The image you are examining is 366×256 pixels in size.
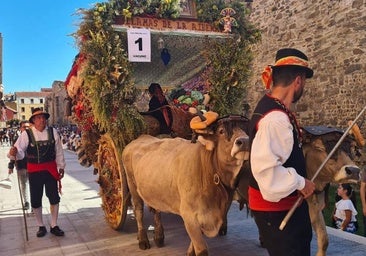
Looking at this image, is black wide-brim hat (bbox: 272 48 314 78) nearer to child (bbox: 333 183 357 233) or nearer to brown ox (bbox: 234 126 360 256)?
brown ox (bbox: 234 126 360 256)

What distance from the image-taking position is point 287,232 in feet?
8.30

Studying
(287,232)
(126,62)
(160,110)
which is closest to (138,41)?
(126,62)

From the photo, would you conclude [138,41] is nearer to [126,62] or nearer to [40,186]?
[126,62]

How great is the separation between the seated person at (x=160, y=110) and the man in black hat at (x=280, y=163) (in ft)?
11.6

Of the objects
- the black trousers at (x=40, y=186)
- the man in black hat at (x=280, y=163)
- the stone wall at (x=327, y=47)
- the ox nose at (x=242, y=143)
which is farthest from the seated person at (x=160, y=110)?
the stone wall at (x=327, y=47)

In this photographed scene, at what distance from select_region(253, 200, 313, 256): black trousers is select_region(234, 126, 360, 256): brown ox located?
3.67ft

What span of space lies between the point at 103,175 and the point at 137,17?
259cm

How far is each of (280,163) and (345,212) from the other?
16.3 feet

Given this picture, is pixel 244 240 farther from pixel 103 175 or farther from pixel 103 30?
pixel 103 30

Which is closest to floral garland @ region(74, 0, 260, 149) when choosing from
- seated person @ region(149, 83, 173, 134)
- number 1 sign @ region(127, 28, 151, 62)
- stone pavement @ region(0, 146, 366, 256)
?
number 1 sign @ region(127, 28, 151, 62)

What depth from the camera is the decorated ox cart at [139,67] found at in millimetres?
5406

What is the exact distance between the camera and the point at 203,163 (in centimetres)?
390

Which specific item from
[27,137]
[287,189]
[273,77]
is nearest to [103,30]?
[27,137]

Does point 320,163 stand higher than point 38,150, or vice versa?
point 320,163
